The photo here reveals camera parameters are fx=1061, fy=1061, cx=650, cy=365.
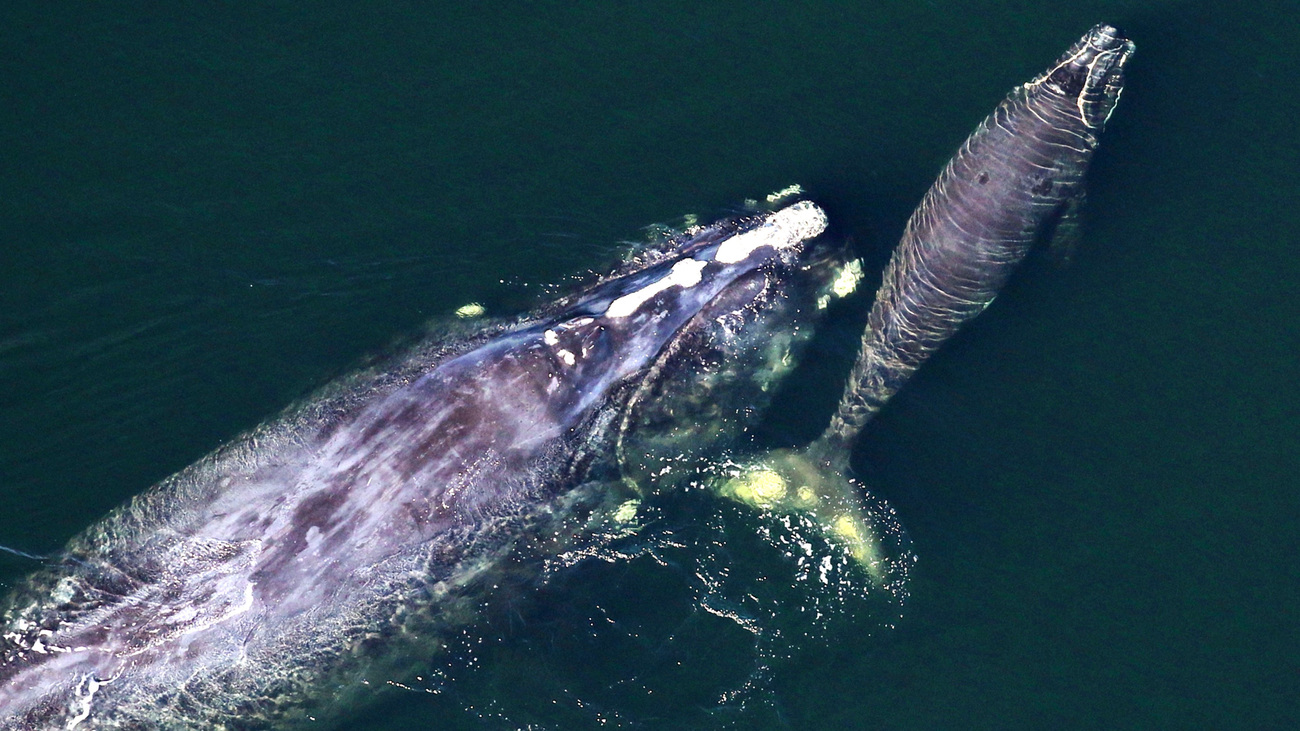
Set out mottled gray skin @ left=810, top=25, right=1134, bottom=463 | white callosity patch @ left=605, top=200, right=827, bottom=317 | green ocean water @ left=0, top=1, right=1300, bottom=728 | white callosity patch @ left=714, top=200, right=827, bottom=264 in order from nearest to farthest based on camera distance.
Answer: green ocean water @ left=0, top=1, right=1300, bottom=728 → white callosity patch @ left=605, top=200, right=827, bottom=317 → mottled gray skin @ left=810, top=25, right=1134, bottom=463 → white callosity patch @ left=714, top=200, right=827, bottom=264

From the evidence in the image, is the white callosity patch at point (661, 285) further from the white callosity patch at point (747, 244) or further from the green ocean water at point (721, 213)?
the green ocean water at point (721, 213)

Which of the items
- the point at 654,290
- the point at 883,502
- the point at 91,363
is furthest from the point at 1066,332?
the point at 91,363

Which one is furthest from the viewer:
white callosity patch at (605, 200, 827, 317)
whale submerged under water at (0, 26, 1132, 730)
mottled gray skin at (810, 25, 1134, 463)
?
mottled gray skin at (810, 25, 1134, 463)

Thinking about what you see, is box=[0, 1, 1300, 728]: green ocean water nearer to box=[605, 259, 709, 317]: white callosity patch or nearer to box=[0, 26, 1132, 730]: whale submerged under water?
box=[0, 26, 1132, 730]: whale submerged under water

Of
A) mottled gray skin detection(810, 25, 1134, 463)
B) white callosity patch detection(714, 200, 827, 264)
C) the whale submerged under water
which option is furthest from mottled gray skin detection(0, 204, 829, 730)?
mottled gray skin detection(810, 25, 1134, 463)

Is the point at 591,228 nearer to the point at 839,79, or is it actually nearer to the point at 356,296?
the point at 356,296

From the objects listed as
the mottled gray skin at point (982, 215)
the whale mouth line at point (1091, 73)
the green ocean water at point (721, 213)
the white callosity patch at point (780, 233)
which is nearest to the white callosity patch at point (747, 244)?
the white callosity patch at point (780, 233)
